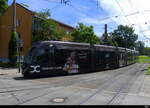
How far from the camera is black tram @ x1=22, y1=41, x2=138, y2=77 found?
16.4 meters

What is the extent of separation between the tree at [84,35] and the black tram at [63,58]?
17.5 metres

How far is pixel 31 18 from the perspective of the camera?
36.9m

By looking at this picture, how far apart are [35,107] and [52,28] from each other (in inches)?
1170

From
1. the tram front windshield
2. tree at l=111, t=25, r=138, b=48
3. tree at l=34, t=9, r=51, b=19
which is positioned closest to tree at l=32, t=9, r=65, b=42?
tree at l=34, t=9, r=51, b=19

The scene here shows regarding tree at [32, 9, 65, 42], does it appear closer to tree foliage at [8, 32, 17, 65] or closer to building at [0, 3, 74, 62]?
building at [0, 3, 74, 62]

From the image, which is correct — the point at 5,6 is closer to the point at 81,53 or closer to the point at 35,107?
the point at 81,53

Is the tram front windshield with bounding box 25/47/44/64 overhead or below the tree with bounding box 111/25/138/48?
below

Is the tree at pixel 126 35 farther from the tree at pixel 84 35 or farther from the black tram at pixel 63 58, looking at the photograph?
the black tram at pixel 63 58

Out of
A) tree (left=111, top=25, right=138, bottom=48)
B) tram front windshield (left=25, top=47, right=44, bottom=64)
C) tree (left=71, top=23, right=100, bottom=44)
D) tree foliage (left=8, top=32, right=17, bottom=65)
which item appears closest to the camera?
tram front windshield (left=25, top=47, right=44, bottom=64)

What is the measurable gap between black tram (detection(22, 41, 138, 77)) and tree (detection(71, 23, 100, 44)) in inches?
691

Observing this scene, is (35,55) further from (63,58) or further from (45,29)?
(45,29)

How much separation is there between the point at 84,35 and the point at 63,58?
962 inches

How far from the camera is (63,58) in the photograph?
18.1 m

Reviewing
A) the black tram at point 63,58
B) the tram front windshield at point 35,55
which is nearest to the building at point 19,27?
the black tram at point 63,58
